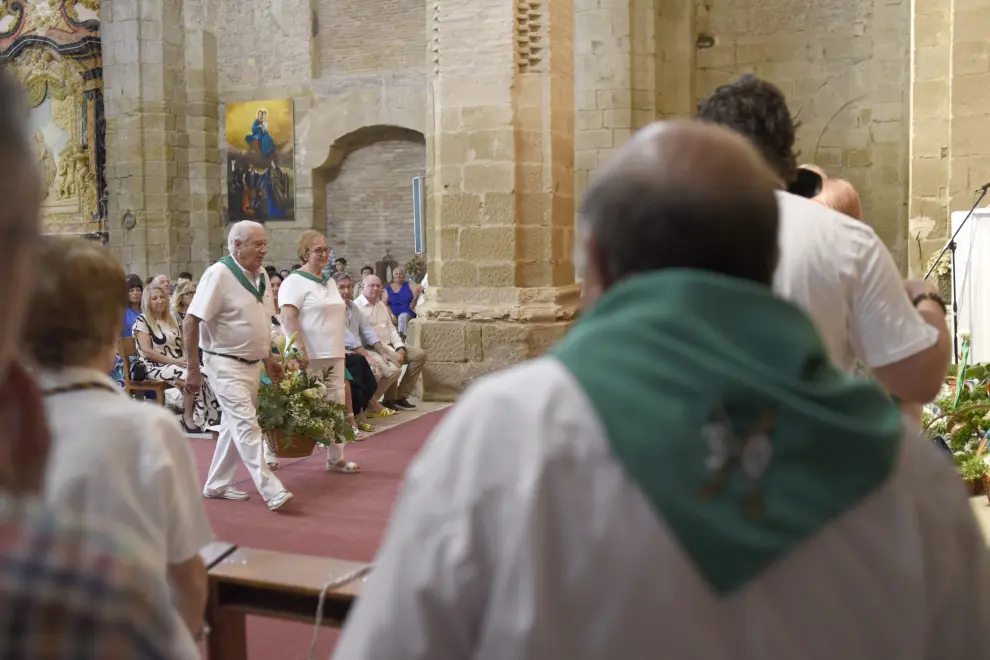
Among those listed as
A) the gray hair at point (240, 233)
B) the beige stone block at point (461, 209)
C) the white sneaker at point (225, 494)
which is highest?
the beige stone block at point (461, 209)

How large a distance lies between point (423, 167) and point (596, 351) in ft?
47.8

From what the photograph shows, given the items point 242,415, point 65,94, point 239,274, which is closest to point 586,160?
point 239,274

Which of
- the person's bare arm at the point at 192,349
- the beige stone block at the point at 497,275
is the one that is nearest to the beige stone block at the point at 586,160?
the beige stone block at the point at 497,275

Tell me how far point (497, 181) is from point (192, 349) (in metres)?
3.83

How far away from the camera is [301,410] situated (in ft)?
19.2

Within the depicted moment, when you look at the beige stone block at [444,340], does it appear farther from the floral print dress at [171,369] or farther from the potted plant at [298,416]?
the potted plant at [298,416]

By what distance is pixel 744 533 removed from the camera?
0.97 m

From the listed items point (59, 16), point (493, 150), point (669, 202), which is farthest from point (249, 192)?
point (669, 202)

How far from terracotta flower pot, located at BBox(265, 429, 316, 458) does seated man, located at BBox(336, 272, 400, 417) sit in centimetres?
224

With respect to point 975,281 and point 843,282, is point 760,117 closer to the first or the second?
point 843,282

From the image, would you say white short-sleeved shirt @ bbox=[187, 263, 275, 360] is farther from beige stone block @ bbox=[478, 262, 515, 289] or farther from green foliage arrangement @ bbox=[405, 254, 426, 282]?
green foliage arrangement @ bbox=[405, 254, 426, 282]

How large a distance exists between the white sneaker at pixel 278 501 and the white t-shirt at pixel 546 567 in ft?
14.7

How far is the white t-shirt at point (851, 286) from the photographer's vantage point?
7.17 feet

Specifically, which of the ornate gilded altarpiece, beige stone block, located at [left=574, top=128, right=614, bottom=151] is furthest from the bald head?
the ornate gilded altarpiece
